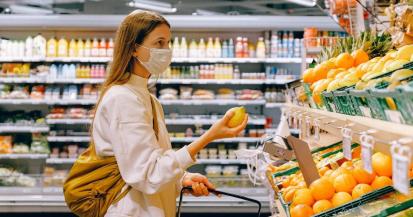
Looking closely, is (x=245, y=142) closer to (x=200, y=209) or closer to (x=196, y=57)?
(x=196, y=57)

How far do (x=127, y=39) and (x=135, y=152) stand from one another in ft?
1.50

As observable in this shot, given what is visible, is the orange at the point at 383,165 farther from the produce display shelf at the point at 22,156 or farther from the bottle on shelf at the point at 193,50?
the produce display shelf at the point at 22,156

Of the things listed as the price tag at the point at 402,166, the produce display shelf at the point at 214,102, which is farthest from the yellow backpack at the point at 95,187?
the produce display shelf at the point at 214,102

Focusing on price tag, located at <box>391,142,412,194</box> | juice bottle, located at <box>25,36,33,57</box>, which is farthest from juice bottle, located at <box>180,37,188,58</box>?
price tag, located at <box>391,142,412,194</box>

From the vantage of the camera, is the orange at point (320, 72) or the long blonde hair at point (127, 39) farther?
the orange at point (320, 72)

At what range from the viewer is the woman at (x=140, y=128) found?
1851mm

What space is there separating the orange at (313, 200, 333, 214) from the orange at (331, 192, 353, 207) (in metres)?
0.02

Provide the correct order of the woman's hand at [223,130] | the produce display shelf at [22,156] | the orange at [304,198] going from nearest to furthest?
the orange at [304,198] → the woman's hand at [223,130] → the produce display shelf at [22,156]

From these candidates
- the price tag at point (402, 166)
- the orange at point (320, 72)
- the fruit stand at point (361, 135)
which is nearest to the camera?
the price tag at point (402, 166)

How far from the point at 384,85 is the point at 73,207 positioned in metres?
1.28

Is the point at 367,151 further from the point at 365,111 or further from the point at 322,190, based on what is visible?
the point at 322,190

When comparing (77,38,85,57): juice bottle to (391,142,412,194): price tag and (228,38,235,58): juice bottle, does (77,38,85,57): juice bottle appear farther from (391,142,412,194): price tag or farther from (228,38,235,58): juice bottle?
(391,142,412,194): price tag

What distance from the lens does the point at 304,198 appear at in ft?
5.68

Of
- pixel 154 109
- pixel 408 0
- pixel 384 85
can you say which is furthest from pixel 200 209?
pixel 384 85
